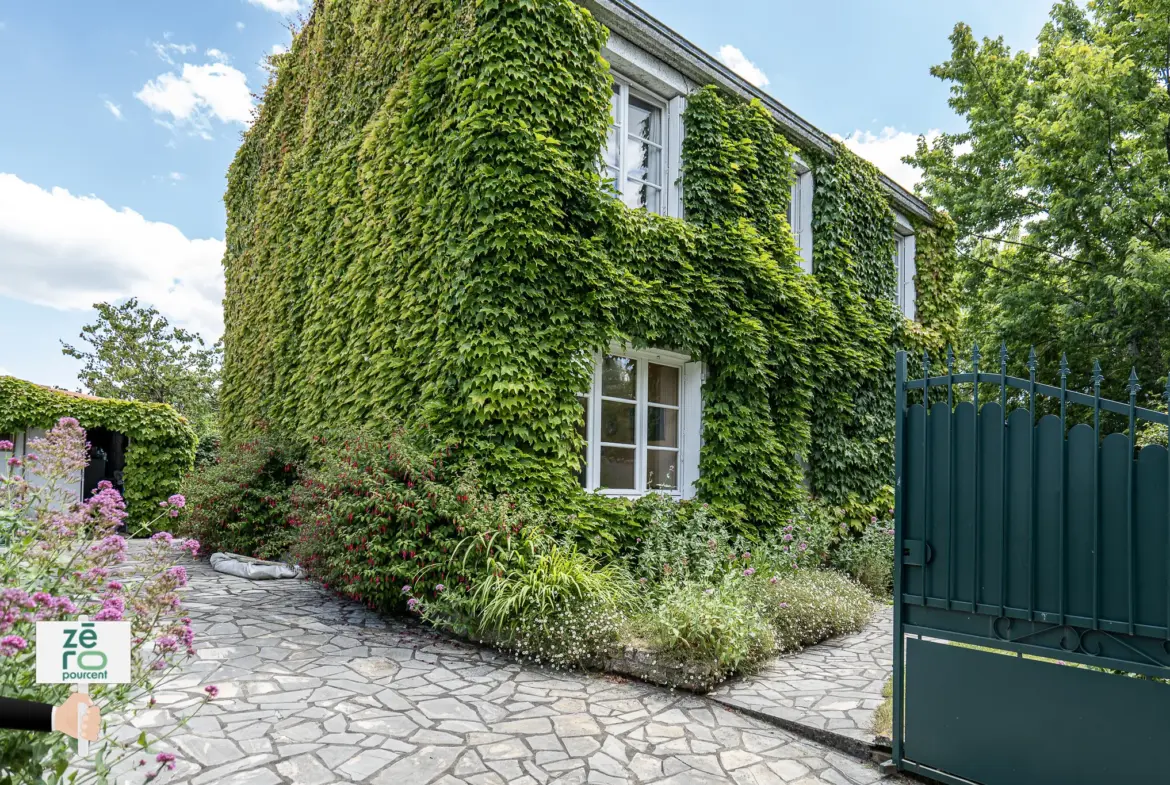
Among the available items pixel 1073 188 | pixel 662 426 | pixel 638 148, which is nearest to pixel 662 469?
pixel 662 426

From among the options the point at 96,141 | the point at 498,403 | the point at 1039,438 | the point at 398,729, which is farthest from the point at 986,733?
the point at 96,141

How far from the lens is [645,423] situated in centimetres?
841

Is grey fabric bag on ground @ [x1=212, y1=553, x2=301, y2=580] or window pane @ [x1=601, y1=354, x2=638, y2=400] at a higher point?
window pane @ [x1=601, y1=354, x2=638, y2=400]

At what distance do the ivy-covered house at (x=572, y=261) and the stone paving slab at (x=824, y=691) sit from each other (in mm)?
2704

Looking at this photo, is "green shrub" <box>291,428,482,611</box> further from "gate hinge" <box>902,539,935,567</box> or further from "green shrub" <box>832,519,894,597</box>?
"green shrub" <box>832,519,894,597</box>

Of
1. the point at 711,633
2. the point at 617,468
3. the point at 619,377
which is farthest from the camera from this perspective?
the point at 619,377

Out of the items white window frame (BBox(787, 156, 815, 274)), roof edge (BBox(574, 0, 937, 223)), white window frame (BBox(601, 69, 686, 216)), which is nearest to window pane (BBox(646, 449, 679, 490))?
white window frame (BBox(601, 69, 686, 216))

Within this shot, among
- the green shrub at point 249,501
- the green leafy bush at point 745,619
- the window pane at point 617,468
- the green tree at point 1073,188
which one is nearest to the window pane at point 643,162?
the window pane at point 617,468

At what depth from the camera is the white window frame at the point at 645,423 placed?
308 inches

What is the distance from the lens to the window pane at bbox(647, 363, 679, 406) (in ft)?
28.5

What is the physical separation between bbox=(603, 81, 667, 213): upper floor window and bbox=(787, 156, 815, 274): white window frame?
2740 mm

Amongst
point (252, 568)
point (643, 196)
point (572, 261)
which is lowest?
point (252, 568)

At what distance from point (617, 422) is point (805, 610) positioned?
299cm

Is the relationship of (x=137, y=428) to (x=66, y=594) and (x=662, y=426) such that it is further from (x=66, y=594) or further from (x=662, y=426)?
(x=66, y=594)
